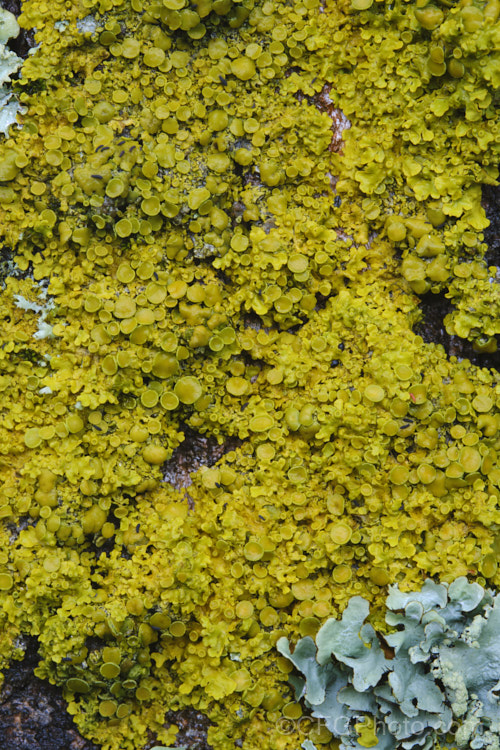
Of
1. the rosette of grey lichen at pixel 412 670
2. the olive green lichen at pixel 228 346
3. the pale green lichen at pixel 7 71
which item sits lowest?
the rosette of grey lichen at pixel 412 670

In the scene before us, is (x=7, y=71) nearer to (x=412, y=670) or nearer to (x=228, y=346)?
(x=228, y=346)

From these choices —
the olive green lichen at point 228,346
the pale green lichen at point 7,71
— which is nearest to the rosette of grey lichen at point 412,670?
the olive green lichen at point 228,346

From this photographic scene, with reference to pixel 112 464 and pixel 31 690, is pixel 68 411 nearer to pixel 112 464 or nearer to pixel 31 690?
pixel 112 464

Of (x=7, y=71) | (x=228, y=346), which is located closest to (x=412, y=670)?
(x=228, y=346)

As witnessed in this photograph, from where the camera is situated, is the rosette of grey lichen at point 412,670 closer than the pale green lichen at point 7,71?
Yes

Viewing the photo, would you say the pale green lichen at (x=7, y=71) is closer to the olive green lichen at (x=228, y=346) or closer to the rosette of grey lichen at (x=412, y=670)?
the olive green lichen at (x=228, y=346)

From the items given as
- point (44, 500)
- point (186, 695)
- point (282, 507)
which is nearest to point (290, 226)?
point (282, 507)

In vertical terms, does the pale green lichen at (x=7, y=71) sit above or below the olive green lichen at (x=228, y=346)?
above
